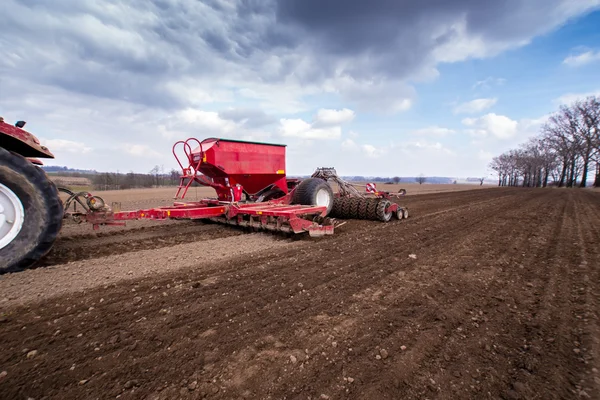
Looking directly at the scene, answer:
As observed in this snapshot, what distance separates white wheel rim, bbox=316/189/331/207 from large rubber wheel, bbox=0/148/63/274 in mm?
5602

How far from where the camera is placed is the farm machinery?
3.62m

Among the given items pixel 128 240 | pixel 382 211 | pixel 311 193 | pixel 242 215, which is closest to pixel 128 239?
pixel 128 240

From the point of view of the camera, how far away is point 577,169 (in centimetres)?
5506

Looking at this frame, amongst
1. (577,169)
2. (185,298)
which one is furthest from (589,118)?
(185,298)

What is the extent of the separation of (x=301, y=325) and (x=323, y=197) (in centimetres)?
571

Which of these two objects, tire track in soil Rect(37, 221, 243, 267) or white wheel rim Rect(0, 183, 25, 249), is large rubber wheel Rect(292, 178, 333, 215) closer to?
tire track in soil Rect(37, 221, 243, 267)

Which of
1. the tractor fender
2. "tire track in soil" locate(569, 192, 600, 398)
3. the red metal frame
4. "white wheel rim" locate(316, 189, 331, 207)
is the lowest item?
"tire track in soil" locate(569, 192, 600, 398)

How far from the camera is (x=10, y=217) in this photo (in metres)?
3.64

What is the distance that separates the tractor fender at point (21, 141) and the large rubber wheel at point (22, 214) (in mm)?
394

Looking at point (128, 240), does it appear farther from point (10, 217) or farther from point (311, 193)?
point (311, 193)

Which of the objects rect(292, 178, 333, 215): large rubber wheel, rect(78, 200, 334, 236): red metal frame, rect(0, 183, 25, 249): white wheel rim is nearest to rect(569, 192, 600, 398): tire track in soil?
rect(78, 200, 334, 236): red metal frame

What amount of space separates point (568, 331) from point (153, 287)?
421cm

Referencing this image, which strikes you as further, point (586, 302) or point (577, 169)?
point (577, 169)

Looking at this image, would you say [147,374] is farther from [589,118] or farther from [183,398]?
[589,118]
